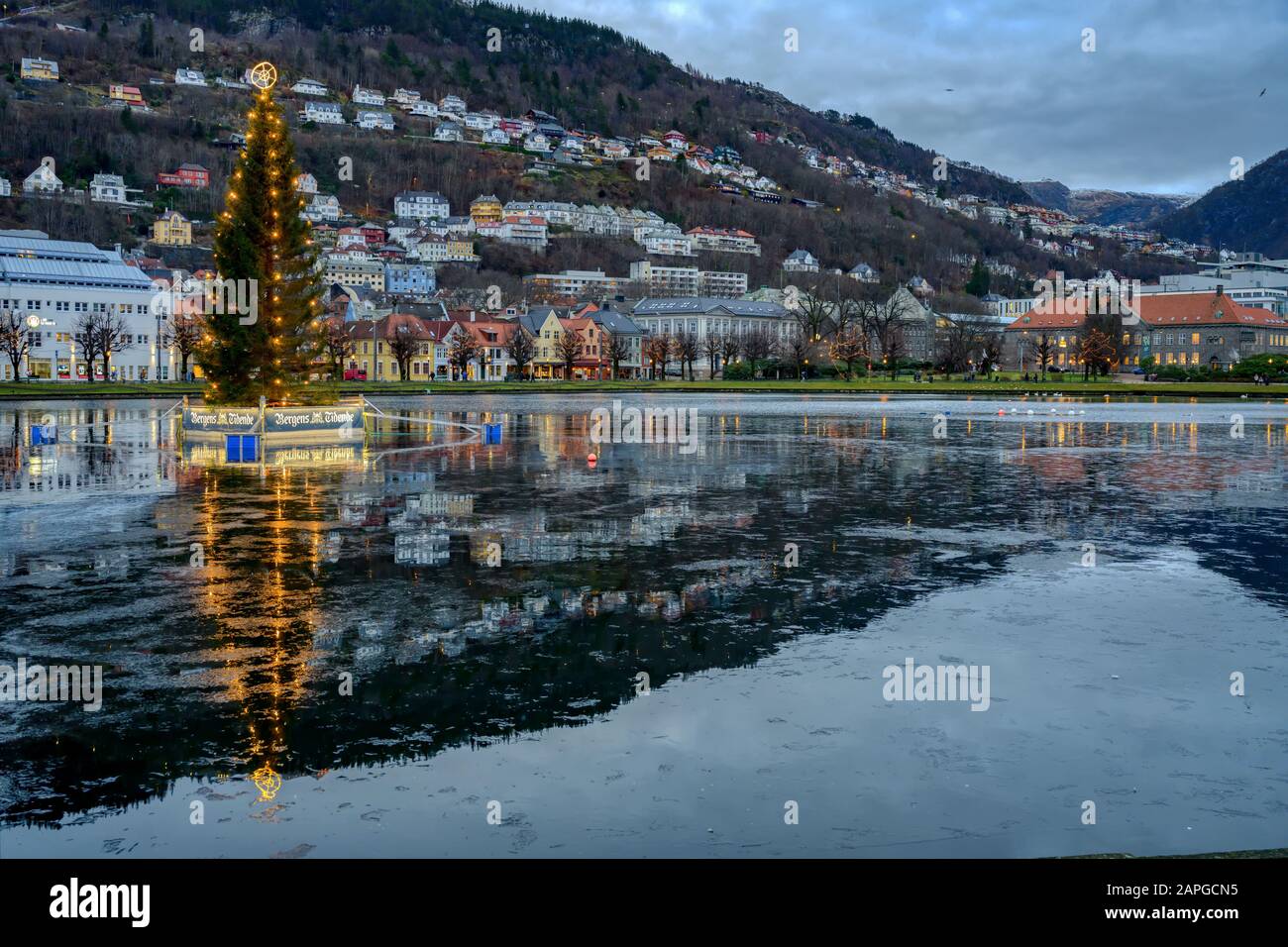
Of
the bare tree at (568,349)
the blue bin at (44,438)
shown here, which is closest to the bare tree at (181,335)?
the bare tree at (568,349)

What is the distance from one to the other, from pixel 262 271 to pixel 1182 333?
14554 cm

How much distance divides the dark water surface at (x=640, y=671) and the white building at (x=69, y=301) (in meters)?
99.5

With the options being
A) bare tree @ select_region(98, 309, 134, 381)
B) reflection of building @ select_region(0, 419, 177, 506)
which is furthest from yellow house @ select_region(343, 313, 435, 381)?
reflection of building @ select_region(0, 419, 177, 506)

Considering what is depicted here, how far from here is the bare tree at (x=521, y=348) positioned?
126 m

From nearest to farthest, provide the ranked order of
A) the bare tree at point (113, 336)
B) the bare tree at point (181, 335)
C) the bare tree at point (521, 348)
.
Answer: the bare tree at point (181, 335)
the bare tree at point (113, 336)
the bare tree at point (521, 348)

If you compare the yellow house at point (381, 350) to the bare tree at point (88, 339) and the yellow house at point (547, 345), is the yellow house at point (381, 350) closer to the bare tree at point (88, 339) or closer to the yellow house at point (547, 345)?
the yellow house at point (547, 345)

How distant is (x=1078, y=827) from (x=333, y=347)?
96752 mm

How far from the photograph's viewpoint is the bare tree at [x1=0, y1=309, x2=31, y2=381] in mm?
87131

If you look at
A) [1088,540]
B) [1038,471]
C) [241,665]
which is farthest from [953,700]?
[1038,471]

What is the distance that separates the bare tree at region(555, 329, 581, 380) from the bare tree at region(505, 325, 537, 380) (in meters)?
3.58

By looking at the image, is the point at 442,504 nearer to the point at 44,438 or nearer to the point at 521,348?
the point at 44,438

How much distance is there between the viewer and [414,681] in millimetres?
8930

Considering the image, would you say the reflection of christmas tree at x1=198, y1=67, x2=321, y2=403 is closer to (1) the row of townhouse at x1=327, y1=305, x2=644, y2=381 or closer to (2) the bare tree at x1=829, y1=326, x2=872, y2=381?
(1) the row of townhouse at x1=327, y1=305, x2=644, y2=381

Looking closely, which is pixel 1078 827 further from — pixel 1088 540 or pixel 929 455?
pixel 929 455
